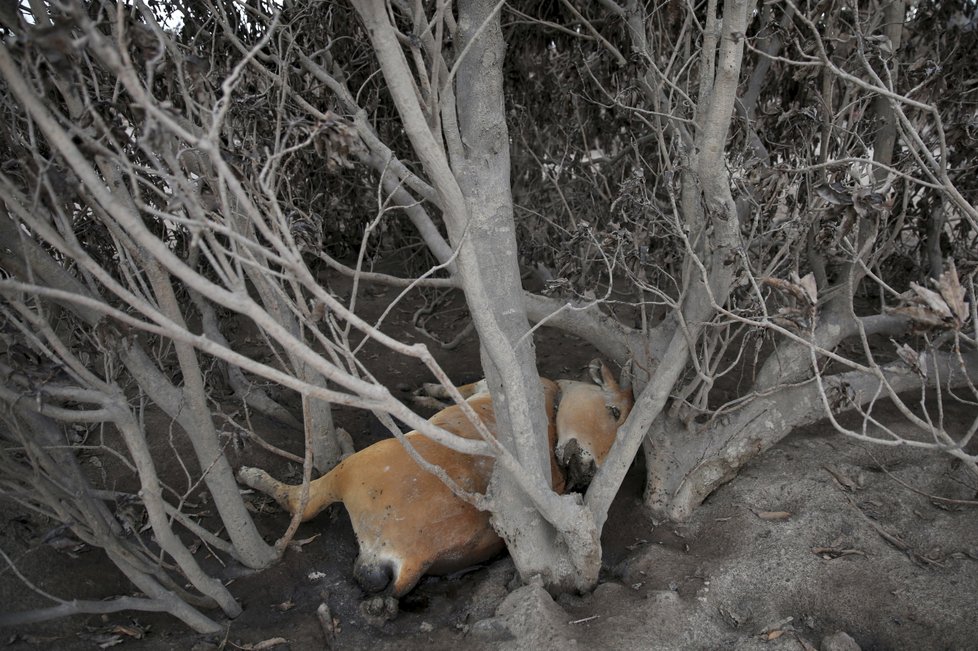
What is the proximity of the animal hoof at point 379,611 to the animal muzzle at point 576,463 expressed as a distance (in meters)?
0.99

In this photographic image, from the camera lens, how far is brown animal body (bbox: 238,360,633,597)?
2.88 metres

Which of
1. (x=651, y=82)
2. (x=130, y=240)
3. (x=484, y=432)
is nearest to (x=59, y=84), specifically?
(x=130, y=240)

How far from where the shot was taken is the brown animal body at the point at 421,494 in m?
2.88

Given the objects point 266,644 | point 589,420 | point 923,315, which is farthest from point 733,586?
point 266,644

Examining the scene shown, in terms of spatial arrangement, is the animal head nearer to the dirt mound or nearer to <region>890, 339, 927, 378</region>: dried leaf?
the dirt mound

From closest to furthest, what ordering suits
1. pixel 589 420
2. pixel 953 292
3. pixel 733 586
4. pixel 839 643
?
pixel 953 292, pixel 839 643, pixel 733 586, pixel 589 420

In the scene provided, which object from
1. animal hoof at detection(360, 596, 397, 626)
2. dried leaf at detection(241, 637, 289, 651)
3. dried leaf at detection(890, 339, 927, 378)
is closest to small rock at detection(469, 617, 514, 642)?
animal hoof at detection(360, 596, 397, 626)

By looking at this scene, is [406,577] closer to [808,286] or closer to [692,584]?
[692,584]

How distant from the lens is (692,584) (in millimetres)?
2703

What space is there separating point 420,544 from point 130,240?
1603 mm

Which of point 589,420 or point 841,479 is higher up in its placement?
point 589,420

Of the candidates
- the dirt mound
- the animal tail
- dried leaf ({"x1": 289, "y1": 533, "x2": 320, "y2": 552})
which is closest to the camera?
the dirt mound

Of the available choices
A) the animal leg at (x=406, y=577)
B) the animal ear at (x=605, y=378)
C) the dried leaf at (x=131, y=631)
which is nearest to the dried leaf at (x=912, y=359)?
the animal ear at (x=605, y=378)

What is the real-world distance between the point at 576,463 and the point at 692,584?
75cm
